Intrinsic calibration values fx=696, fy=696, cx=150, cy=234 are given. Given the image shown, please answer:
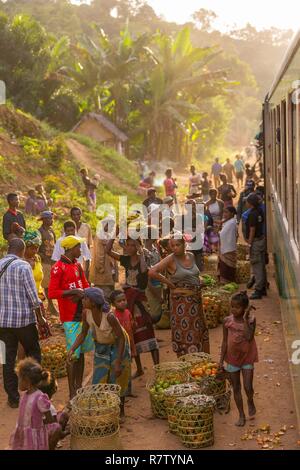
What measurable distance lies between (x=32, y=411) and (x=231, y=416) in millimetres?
2235

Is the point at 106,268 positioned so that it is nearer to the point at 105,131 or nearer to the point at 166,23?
the point at 105,131

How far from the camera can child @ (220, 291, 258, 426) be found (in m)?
5.94

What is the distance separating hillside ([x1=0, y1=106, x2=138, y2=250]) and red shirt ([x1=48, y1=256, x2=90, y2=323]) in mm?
8493

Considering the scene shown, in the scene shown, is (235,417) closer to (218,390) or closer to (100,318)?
(218,390)

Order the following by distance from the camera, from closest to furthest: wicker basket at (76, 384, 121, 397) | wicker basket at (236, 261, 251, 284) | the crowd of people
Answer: the crowd of people < wicker basket at (76, 384, 121, 397) < wicker basket at (236, 261, 251, 284)

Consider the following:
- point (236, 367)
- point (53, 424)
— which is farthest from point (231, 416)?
point (53, 424)

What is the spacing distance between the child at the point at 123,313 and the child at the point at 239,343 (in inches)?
44.4

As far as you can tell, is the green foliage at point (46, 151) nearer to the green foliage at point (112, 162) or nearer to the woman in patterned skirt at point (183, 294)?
the green foliage at point (112, 162)

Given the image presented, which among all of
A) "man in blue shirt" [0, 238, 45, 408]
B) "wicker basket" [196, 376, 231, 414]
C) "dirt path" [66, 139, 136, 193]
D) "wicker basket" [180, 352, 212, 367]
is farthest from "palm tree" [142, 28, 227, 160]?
"wicker basket" [196, 376, 231, 414]

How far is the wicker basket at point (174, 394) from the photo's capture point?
6070mm

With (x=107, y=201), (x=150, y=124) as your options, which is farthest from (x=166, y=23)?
(x=107, y=201)

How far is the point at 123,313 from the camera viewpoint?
6.88 m

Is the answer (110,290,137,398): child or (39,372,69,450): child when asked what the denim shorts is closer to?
(110,290,137,398): child

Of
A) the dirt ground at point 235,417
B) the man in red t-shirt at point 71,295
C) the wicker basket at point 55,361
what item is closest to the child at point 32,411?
the dirt ground at point 235,417
